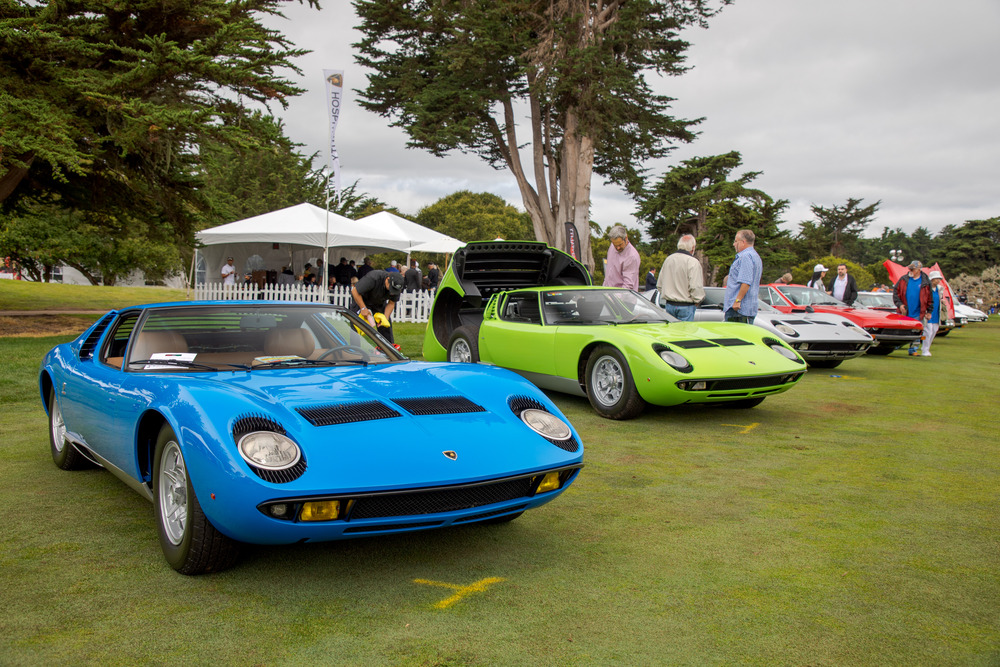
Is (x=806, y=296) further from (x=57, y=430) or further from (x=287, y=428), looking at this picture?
(x=287, y=428)

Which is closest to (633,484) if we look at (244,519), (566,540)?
(566,540)

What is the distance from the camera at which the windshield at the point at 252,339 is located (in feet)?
12.5

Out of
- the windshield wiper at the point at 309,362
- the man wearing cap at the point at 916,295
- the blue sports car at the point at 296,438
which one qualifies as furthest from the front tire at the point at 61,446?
the man wearing cap at the point at 916,295

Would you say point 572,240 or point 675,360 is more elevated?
point 572,240

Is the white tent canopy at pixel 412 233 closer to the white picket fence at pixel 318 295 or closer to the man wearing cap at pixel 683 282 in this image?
the white picket fence at pixel 318 295

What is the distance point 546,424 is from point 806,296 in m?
11.7

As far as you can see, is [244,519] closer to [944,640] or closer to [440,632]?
[440,632]

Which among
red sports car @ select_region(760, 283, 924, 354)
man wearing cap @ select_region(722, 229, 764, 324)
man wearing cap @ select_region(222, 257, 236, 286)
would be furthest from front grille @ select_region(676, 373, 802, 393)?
man wearing cap @ select_region(222, 257, 236, 286)

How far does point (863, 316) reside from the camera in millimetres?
13633

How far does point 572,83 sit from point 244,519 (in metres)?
19.6

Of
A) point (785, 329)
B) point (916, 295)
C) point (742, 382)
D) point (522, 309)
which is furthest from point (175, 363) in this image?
point (916, 295)

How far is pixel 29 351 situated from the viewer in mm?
11047

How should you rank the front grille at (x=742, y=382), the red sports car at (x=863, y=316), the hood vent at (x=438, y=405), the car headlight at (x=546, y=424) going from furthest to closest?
the red sports car at (x=863, y=316), the front grille at (x=742, y=382), the car headlight at (x=546, y=424), the hood vent at (x=438, y=405)

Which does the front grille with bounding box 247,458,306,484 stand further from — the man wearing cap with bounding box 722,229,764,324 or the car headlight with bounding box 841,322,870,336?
the car headlight with bounding box 841,322,870,336
